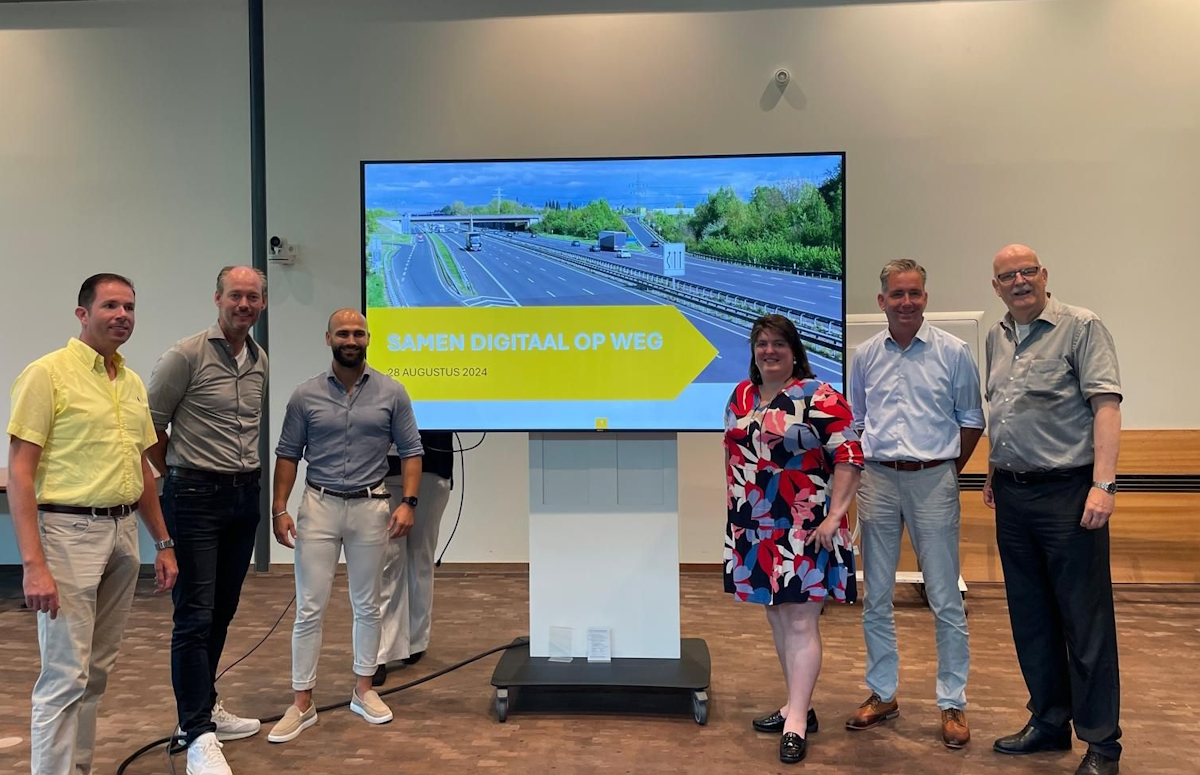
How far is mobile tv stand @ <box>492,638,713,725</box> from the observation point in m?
2.89

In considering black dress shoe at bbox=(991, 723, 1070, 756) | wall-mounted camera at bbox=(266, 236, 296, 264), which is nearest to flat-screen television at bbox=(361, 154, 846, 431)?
black dress shoe at bbox=(991, 723, 1070, 756)

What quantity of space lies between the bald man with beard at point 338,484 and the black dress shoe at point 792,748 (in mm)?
1535

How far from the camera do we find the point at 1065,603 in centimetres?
252

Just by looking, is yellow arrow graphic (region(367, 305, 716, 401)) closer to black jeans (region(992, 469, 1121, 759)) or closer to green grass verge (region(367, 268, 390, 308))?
green grass verge (region(367, 268, 390, 308))

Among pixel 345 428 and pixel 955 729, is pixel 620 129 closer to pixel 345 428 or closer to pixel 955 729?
pixel 345 428

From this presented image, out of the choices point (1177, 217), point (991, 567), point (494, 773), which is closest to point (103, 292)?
point (494, 773)

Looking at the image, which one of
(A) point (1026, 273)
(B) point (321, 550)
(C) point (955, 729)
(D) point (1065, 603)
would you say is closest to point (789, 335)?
(A) point (1026, 273)

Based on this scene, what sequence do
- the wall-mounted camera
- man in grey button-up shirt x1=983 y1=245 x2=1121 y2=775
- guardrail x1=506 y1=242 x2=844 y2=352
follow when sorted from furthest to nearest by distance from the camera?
the wall-mounted camera
guardrail x1=506 y1=242 x2=844 y2=352
man in grey button-up shirt x1=983 y1=245 x2=1121 y2=775

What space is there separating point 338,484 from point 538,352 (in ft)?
3.00

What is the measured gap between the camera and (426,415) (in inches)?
123

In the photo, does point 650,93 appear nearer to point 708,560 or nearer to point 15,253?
point 708,560

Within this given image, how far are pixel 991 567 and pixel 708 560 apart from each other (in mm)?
1751

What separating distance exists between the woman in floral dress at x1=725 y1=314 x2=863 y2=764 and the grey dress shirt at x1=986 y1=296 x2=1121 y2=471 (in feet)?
1.74

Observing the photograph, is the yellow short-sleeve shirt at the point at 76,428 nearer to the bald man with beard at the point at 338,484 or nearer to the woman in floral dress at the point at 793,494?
the bald man with beard at the point at 338,484
